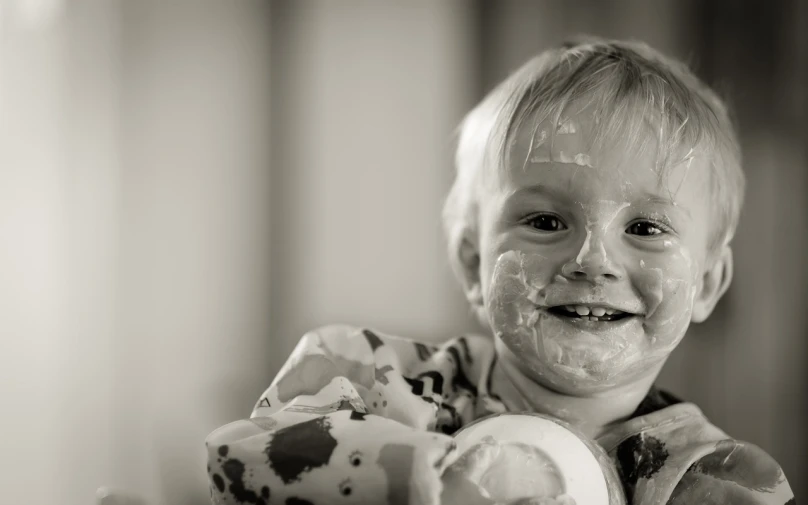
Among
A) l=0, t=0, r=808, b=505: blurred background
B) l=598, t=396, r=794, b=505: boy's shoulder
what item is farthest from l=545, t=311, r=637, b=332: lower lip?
l=0, t=0, r=808, b=505: blurred background

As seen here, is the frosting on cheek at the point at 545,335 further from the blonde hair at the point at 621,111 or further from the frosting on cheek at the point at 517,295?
the blonde hair at the point at 621,111

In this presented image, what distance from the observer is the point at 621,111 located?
30.5 inches

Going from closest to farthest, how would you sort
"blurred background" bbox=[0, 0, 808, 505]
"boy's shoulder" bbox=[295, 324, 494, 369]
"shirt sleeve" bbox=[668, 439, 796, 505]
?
"shirt sleeve" bbox=[668, 439, 796, 505] < "boy's shoulder" bbox=[295, 324, 494, 369] < "blurred background" bbox=[0, 0, 808, 505]

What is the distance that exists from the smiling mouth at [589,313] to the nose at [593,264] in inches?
1.2

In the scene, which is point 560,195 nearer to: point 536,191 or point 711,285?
point 536,191

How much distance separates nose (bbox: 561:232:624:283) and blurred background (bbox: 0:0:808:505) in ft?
1.94

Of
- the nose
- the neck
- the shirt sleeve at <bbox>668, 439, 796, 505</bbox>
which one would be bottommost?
the shirt sleeve at <bbox>668, 439, 796, 505</bbox>

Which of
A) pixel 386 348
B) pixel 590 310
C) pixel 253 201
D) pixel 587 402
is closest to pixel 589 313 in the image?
pixel 590 310

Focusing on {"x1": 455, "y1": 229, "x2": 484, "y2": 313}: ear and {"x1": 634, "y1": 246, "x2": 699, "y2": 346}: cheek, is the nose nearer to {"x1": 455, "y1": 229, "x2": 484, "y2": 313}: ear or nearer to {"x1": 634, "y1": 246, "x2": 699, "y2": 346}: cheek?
{"x1": 634, "y1": 246, "x2": 699, "y2": 346}: cheek

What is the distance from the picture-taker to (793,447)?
4.18 feet

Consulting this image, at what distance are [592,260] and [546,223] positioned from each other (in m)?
0.07

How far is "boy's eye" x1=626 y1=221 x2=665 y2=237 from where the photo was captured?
77cm

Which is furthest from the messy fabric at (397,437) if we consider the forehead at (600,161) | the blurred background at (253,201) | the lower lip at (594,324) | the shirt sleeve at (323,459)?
the blurred background at (253,201)

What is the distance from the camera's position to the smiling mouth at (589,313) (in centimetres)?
76
